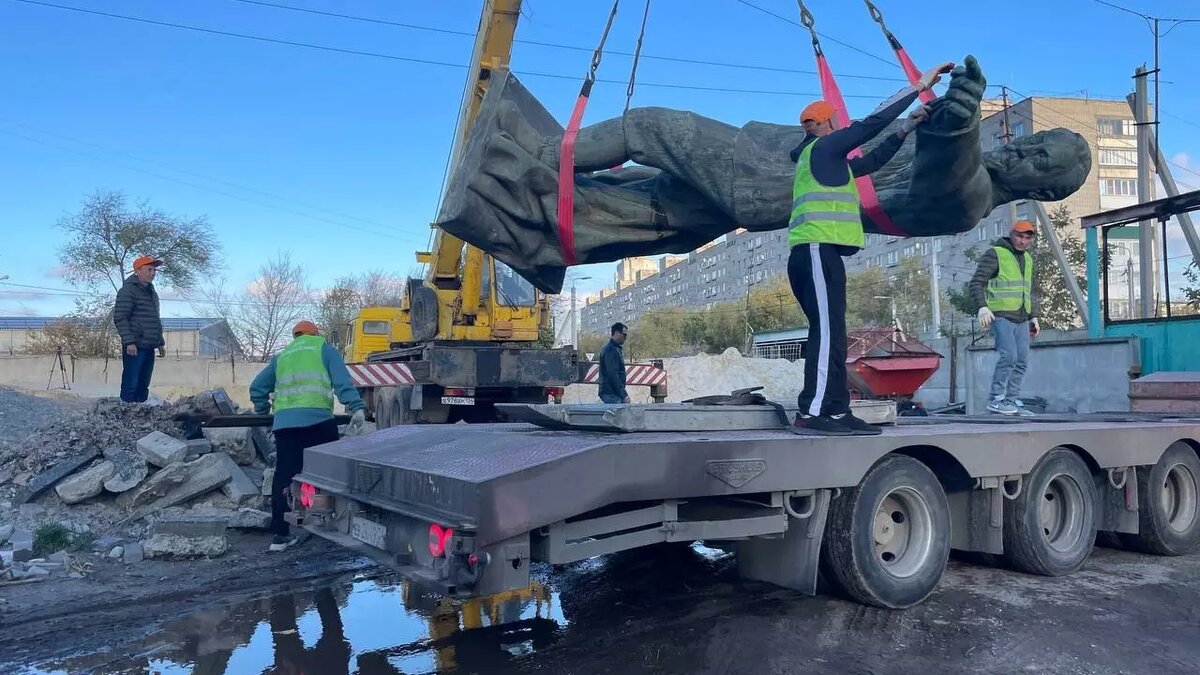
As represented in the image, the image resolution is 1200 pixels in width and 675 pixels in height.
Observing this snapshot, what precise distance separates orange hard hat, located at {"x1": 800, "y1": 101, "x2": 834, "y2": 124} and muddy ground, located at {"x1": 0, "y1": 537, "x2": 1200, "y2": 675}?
264 centimetres

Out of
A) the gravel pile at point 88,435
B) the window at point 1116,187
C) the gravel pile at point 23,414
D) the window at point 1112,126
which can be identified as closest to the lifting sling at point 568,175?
the gravel pile at point 88,435

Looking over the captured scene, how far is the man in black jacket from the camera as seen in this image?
30.9ft

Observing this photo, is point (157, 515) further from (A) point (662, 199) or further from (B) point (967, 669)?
(B) point (967, 669)

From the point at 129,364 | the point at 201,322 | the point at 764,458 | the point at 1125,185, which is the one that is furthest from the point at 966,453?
the point at 1125,185

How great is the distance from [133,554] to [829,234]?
17.1 ft

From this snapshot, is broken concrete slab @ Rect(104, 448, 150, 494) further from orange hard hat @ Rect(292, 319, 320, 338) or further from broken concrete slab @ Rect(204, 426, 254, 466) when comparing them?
orange hard hat @ Rect(292, 319, 320, 338)

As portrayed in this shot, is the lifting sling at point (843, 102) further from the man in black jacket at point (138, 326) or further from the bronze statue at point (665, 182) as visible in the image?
the man in black jacket at point (138, 326)

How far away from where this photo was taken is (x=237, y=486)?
778 cm

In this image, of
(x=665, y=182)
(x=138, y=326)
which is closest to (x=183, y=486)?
(x=138, y=326)

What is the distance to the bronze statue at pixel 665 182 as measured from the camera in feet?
17.7

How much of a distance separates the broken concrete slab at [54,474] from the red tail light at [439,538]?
18.0 feet

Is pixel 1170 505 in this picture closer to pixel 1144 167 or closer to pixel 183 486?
pixel 183 486

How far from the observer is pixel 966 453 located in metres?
4.97

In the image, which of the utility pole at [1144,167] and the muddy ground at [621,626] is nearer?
the muddy ground at [621,626]
